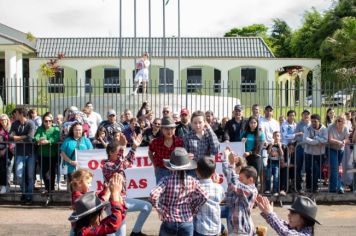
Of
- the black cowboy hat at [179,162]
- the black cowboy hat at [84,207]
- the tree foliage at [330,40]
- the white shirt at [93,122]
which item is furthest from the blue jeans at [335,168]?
the tree foliage at [330,40]

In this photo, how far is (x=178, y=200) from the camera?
273 inches

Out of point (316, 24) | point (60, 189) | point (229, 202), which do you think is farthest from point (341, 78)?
point (229, 202)

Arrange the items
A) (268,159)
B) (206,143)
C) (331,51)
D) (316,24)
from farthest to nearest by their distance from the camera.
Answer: (316,24), (331,51), (268,159), (206,143)

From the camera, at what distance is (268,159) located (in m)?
13.0

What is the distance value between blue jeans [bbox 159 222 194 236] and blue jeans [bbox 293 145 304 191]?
658 cm

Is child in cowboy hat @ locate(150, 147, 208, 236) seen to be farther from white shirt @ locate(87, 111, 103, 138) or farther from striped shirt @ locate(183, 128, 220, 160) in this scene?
white shirt @ locate(87, 111, 103, 138)

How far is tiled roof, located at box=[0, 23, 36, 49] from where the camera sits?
43338mm

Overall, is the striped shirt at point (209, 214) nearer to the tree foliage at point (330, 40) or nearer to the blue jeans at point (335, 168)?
the blue jeans at point (335, 168)

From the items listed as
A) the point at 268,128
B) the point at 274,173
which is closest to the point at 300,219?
the point at 274,173

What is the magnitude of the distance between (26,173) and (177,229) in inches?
259

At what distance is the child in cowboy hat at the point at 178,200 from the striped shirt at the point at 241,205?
625mm

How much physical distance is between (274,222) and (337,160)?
7.45 m

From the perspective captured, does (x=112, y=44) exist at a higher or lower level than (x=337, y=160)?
higher

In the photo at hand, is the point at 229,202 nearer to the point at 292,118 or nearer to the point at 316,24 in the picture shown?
the point at 292,118
